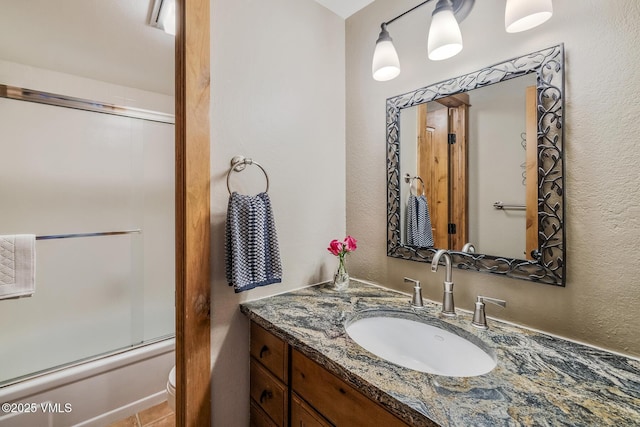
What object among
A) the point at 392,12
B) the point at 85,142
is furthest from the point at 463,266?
the point at 85,142

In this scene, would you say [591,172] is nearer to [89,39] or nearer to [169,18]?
[169,18]

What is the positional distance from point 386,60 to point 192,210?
100cm

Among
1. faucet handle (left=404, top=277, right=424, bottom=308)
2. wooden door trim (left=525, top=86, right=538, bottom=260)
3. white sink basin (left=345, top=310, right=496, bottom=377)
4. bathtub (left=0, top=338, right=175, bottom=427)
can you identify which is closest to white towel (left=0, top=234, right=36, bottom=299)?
bathtub (left=0, top=338, right=175, bottom=427)

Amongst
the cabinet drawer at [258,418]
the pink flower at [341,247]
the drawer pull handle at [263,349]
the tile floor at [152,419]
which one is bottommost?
the tile floor at [152,419]

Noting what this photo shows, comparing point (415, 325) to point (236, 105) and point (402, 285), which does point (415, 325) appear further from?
point (236, 105)

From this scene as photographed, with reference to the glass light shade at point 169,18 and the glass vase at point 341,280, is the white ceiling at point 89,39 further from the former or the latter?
the glass vase at point 341,280

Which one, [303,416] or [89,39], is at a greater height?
[89,39]

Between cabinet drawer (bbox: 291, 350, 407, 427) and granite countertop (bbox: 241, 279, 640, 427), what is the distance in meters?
0.05

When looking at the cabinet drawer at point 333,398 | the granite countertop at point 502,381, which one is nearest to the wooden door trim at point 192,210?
the granite countertop at point 502,381

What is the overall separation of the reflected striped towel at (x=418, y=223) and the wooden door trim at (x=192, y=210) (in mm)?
850

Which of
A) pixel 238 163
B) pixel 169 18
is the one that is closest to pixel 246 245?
pixel 238 163

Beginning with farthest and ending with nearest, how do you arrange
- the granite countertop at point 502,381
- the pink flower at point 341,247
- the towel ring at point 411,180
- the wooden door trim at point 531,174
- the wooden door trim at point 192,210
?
the pink flower at point 341,247, the towel ring at point 411,180, the wooden door trim at point 192,210, the wooden door trim at point 531,174, the granite countertop at point 502,381

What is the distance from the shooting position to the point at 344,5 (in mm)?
1398

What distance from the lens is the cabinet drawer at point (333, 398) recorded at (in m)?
0.63
